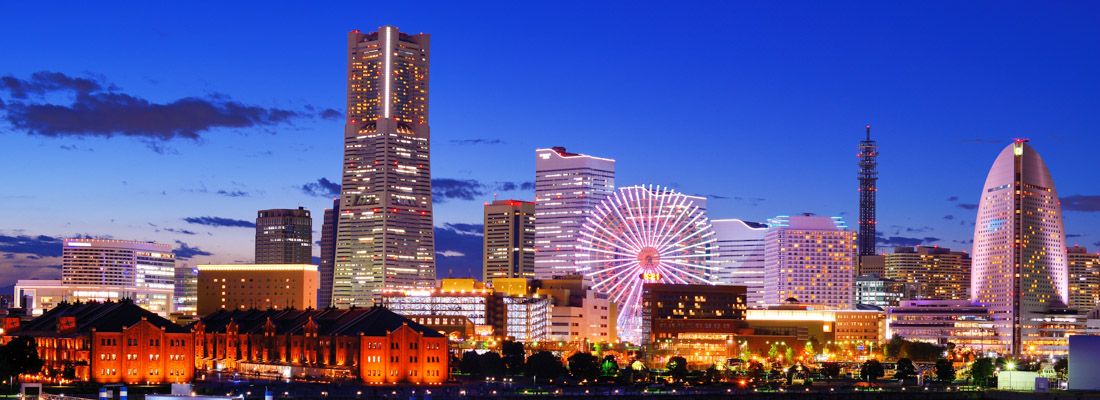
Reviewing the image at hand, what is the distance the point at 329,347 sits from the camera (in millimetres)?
172875

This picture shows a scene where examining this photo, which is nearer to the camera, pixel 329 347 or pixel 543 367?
pixel 329 347

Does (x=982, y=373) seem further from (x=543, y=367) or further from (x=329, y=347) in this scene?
(x=329, y=347)

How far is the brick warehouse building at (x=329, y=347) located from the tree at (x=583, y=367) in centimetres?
2174

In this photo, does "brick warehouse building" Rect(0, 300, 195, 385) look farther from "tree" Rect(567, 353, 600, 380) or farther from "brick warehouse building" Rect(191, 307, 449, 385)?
"tree" Rect(567, 353, 600, 380)

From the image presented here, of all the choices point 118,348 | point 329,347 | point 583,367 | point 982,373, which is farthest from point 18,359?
point 982,373

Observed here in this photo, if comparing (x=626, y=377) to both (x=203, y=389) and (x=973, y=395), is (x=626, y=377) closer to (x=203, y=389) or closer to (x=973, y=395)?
(x=973, y=395)

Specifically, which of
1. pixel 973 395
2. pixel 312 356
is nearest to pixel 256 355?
pixel 312 356

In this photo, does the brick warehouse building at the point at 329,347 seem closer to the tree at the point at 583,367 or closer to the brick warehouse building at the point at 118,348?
the brick warehouse building at the point at 118,348

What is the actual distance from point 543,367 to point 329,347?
2748 cm

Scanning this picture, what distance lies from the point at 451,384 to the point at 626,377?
33.9 meters

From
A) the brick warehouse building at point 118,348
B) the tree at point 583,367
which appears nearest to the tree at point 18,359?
the brick warehouse building at point 118,348

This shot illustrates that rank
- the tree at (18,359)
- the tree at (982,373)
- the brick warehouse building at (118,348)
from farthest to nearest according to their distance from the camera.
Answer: the tree at (982,373)
the brick warehouse building at (118,348)
the tree at (18,359)

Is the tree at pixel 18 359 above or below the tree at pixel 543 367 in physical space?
above

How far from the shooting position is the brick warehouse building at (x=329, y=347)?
164 metres
